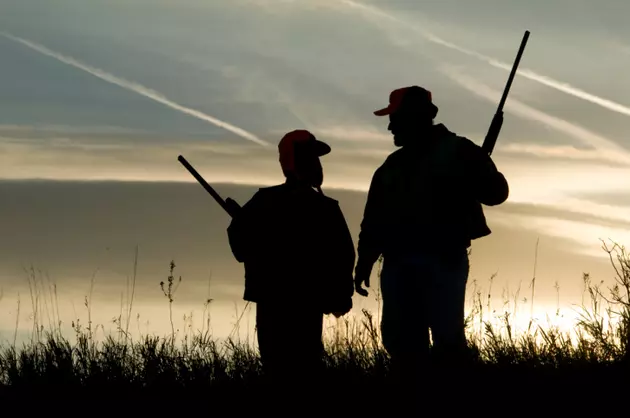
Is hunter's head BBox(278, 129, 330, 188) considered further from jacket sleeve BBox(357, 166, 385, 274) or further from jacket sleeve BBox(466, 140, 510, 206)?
jacket sleeve BBox(466, 140, 510, 206)

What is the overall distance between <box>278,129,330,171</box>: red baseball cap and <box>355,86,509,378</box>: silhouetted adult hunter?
511mm

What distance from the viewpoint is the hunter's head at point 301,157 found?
7684 millimetres

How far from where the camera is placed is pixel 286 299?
25.2 ft

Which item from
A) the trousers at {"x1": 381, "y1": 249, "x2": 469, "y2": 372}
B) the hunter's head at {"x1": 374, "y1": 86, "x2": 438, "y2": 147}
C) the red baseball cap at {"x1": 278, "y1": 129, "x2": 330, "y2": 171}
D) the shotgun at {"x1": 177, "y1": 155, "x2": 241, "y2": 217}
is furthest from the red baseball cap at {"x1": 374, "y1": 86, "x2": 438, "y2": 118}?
the shotgun at {"x1": 177, "y1": 155, "x2": 241, "y2": 217}

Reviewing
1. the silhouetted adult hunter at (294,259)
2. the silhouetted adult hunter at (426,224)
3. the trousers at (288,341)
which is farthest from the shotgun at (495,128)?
the trousers at (288,341)

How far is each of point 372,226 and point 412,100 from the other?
98 cm

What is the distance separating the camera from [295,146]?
25.2 feet

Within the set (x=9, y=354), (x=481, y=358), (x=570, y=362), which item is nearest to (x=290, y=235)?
(x=481, y=358)

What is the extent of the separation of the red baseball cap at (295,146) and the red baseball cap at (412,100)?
56cm

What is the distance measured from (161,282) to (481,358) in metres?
3.32

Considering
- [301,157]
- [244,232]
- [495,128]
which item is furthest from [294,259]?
[495,128]

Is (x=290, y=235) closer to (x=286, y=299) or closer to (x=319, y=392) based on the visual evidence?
(x=286, y=299)

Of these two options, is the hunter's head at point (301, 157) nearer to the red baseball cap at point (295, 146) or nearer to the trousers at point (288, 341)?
the red baseball cap at point (295, 146)

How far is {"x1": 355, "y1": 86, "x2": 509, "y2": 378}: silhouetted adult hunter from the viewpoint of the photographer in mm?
7301
